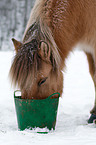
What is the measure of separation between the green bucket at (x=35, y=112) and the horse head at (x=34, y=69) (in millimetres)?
80

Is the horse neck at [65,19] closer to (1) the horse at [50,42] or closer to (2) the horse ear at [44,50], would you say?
(1) the horse at [50,42]

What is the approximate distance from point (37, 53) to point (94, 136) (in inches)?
46.1

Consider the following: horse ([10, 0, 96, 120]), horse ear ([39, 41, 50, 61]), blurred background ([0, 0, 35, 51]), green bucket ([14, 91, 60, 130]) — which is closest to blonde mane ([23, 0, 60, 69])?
horse ([10, 0, 96, 120])

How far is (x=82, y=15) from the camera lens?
2.99m

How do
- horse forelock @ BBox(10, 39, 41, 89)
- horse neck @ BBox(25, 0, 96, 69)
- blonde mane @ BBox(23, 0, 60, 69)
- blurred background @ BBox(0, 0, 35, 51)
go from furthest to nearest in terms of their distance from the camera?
blurred background @ BBox(0, 0, 35, 51) < horse neck @ BBox(25, 0, 96, 69) < blonde mane @ BBox(23, 0, 60, 69) < horse forelock @ BBox(10, 39, 41, 89)

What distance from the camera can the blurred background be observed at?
69.5ft

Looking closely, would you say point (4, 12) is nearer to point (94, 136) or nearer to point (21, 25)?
point (21, 25)

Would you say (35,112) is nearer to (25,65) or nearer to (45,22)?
(25,65)

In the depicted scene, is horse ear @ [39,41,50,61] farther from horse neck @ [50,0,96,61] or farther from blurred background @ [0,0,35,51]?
blurred background @ [0,0,35,51]

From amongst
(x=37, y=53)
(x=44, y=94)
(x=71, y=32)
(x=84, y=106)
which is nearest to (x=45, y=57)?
(x=37, y=53)

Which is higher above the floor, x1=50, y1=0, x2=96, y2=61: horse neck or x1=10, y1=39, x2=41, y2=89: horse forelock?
x1=50, y1=0, x2=96, y2=61: horse neck

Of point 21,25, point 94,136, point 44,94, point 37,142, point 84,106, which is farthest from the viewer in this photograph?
point 21,25

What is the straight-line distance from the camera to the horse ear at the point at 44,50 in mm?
2369

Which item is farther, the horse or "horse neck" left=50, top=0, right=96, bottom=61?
"horse neck" left=50, top=0, right=96, bottom=61
